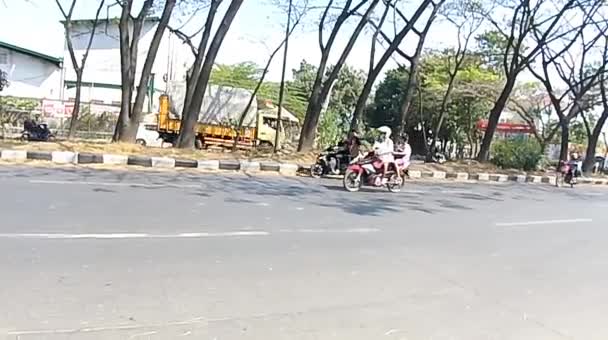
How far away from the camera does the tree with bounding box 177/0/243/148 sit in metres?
18.3

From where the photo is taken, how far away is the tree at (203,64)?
18.3 meters

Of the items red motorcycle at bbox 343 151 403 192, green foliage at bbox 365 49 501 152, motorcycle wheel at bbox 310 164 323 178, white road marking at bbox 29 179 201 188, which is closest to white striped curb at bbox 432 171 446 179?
motorcycle wheel at bbox 310 164 323 178

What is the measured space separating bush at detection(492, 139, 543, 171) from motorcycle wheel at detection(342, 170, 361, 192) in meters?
14.8

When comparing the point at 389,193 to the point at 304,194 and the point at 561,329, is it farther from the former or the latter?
the point at 561,329

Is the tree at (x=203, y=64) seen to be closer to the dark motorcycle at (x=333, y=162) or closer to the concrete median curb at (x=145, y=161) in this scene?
the concrete median curb at (x=145, y=161)

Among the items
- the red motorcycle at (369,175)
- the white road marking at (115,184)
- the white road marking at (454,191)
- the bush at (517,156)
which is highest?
the bush at (517,156)

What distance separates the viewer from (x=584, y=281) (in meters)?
6.37

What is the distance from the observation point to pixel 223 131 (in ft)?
92.5

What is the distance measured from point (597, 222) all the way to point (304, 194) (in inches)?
216

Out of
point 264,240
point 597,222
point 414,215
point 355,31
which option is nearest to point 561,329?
point 264,240

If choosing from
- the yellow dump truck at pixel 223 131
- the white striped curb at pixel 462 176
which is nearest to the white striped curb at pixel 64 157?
the yellow dump truck at pixel 223 131

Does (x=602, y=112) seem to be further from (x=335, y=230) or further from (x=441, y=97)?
(x=335, y=230)

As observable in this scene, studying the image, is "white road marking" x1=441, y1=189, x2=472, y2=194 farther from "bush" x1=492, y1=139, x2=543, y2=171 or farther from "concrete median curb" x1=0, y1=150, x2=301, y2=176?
"bush" x1=492, y1=139, x2=543, y2=171

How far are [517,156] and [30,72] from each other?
2879 cm
